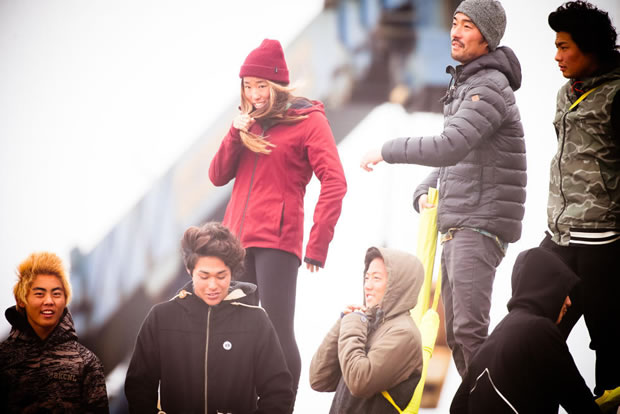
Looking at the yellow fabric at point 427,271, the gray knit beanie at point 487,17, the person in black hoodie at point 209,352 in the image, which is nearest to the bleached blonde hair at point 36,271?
the person in black hoodie at point 209,352

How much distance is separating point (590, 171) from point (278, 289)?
139 centimetres

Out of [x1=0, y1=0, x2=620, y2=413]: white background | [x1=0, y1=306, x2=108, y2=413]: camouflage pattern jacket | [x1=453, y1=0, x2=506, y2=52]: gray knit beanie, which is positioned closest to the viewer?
[x1=0, y1=306, x2=108, y2=413]: camouflage pattern jacket

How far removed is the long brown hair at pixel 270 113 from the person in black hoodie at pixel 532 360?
1304mm

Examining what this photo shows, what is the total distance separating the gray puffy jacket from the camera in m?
3.50

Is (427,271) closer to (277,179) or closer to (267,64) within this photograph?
(277,179)

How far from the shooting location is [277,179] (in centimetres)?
381

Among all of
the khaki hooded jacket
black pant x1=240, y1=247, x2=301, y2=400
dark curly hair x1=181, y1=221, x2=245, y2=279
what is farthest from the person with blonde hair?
the khaki hooded jacket

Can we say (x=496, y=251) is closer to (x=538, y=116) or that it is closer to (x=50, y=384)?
(x=538, y=116)

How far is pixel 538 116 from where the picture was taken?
15.0 ft

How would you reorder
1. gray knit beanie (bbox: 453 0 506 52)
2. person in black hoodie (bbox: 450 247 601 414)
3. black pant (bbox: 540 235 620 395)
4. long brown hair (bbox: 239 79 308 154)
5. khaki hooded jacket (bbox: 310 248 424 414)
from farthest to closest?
long brown hair (bbox: 239 79 308 154) < gray knit beanie (bbox: 453 0 506 52) < black pant (bbox: 540 235 620 395) < khaki hooded jacket (bbox: 310 248 424 414) < person in black hoodie (bbox: 450 247 601 414)

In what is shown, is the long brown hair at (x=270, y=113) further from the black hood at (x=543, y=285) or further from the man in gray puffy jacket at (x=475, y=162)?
the black hood at (x=543, y=285)

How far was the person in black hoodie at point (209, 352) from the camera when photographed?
10.8ft

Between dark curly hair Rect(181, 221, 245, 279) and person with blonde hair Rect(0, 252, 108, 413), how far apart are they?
604mm

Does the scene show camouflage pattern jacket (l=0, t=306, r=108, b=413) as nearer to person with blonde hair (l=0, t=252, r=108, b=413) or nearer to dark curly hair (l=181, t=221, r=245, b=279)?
person with blonde hair (l=0, t=252, r=108, b=413)
